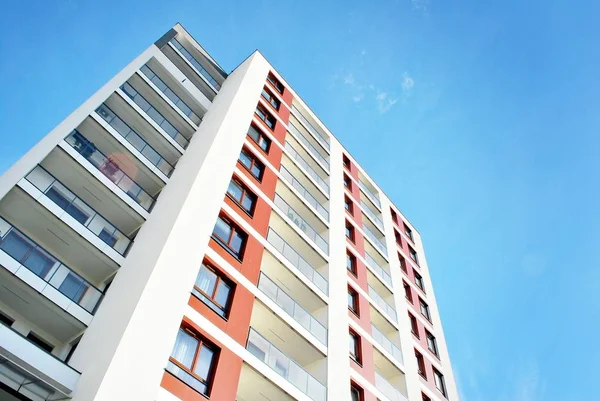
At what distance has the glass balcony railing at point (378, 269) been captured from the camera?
29.2 meters

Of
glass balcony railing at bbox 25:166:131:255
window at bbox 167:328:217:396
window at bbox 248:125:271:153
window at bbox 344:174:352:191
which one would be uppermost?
window at bbox 344:174:352:191

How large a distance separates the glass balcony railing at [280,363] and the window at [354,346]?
439cm

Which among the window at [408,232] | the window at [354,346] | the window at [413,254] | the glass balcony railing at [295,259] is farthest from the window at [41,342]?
the window at [408,232]

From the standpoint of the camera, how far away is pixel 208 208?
18125 mm

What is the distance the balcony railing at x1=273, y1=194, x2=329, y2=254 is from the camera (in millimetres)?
23656

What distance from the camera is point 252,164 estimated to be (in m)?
23.8

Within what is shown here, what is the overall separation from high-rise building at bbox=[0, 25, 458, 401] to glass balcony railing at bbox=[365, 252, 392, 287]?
187 millimetres

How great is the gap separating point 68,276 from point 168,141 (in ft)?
33.3

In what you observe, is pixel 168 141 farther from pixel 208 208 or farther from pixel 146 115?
pixel 208 208

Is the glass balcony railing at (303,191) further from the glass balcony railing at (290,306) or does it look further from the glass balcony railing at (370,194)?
the glass balcony railing at (370,194)

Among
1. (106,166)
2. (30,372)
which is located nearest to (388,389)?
(30,372)

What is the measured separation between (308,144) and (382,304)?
40.0ft

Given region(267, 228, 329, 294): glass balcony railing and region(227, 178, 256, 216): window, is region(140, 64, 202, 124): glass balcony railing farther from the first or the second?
region(267, 228, 329, 294): glass balcony railing

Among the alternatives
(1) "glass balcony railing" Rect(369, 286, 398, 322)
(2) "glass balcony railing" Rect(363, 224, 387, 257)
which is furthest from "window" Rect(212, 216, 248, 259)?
(2) "glass balcony railing" Rect(363, 224, 387, 257)
